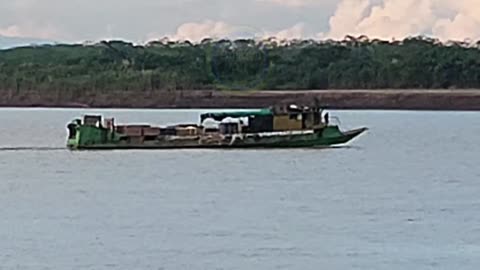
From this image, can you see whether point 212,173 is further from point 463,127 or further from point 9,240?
point 463,127

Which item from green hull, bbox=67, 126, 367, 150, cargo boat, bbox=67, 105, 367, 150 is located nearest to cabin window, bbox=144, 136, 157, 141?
cargo boat, bbox=67, 105, 367, 150

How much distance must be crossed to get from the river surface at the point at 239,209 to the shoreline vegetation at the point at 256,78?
177 ft

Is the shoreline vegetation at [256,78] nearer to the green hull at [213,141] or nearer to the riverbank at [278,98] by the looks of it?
the riverbank at [278,98]

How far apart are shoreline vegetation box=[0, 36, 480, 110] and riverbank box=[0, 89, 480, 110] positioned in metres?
0.07

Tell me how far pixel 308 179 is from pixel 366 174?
8.83 feet

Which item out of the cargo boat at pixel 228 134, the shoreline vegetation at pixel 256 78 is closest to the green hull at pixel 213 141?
the cargo boat at pixel 228 134

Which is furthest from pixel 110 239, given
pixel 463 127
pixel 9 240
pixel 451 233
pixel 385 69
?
pixel 385 69

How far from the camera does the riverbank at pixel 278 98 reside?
11381 cm

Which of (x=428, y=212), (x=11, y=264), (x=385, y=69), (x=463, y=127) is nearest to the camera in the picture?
(x=11, y=264)

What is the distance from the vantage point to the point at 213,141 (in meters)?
60.3

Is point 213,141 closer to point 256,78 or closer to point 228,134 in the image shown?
point 228,134

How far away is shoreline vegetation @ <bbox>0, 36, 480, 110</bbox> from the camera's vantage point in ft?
385

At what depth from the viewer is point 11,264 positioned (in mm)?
26938

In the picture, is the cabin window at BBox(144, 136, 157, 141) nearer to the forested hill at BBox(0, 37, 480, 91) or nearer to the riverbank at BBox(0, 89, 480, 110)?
the riverbank at BBox(0, 89, 480, 110)
